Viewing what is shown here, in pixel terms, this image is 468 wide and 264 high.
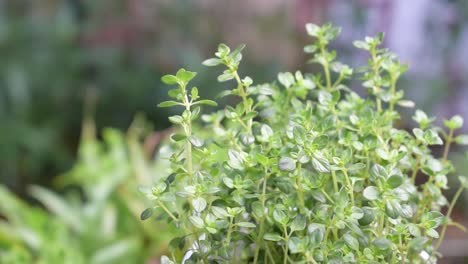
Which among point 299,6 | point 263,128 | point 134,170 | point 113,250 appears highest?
point 299,6

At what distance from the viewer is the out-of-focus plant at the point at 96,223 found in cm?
136

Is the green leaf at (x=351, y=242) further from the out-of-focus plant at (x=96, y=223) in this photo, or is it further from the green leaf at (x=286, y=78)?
the out-of-focus plant at (x=96, y=223)

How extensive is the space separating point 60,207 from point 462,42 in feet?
5.09

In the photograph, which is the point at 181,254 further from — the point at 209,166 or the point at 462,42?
the point at 462,42

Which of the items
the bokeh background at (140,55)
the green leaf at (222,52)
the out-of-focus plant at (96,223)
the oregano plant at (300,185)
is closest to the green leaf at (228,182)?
the oregano plant at (300,185)

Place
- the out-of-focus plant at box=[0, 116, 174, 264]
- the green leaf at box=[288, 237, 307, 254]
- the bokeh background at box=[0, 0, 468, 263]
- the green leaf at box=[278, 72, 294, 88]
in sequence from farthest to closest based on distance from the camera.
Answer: the bokeh background at box=[0, 0, 468, 263] < the out-of-focus plant at box=[0, 116, 174, 264] < the green leaf at box=[278, 72, 294, 88] < the green leaf at box=[288, 237, 307, 254]

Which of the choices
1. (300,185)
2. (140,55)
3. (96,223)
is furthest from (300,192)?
(140,55)

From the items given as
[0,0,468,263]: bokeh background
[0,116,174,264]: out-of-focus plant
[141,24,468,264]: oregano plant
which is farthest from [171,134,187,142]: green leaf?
[0,0,468,263]: bokeh background

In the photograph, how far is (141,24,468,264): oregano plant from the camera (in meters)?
0.53

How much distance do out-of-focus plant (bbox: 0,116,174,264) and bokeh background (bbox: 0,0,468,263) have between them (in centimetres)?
55

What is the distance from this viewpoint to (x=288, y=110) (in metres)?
0.67

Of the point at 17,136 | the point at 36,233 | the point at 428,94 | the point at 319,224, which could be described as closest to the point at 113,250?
the point at 36,233

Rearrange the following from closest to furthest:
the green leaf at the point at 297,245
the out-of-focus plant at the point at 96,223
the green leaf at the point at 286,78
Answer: the green leaf at the point at 297,245
the green leaf at the point at 286,78
the out-of-focus plant at the point at 96,223

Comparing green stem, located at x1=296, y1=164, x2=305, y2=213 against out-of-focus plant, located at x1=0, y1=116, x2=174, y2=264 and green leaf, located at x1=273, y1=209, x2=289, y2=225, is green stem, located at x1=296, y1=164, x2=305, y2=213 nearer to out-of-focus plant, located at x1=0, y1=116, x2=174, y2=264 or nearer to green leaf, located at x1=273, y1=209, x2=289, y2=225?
green leaf, located at x1=273, y1=209, x2=289, y2=225
